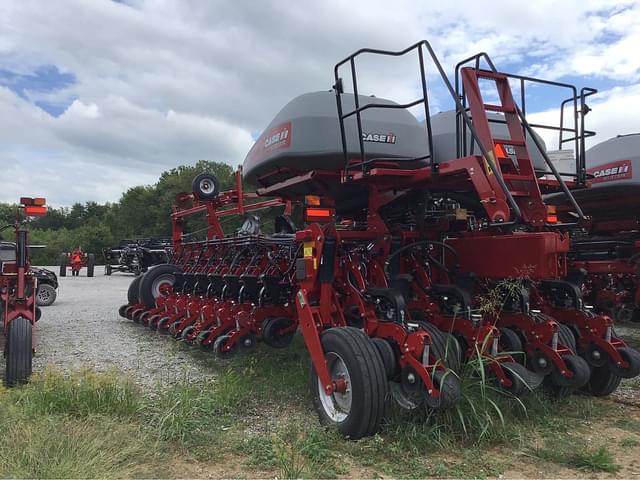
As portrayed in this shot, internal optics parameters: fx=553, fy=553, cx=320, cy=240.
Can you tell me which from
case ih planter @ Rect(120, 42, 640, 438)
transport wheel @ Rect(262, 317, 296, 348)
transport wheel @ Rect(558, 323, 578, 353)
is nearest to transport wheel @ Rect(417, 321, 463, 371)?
case ih planter @ Rect(120, 42, 640, 438)

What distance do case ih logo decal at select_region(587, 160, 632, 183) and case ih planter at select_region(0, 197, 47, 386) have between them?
692 cm

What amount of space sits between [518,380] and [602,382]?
4.86ft

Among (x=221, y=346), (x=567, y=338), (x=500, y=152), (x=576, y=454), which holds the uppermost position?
(x=500, y=152)

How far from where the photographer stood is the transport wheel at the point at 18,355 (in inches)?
211

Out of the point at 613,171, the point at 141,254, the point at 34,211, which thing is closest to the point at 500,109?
the point at 613,171

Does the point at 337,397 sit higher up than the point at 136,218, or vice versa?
the point at 136,218

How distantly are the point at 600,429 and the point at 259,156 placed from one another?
3949 millimetres

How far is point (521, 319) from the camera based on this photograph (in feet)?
16.2

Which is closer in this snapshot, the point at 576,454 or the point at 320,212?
the point at 576,454

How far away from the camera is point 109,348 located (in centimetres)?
812

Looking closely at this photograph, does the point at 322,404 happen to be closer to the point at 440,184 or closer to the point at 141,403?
the point at 141,403

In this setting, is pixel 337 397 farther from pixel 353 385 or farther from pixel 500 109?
pixel 500 109

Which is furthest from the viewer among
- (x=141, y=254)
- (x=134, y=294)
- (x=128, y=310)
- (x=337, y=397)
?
(x=141, y=254)

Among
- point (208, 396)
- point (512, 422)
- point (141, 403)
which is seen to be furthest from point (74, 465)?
point (512, 422)
